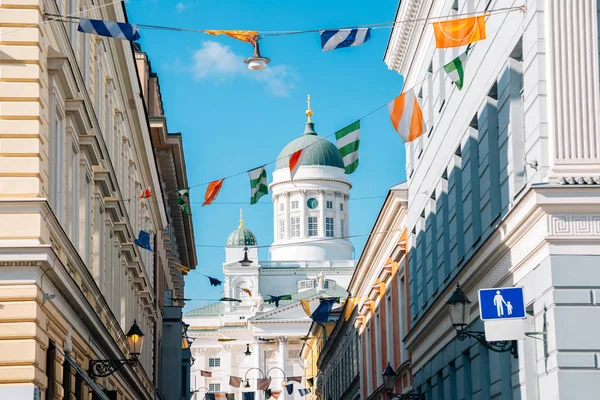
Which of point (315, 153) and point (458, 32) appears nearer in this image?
point (458, 32)

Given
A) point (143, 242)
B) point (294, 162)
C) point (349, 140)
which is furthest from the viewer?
point (143, 242)

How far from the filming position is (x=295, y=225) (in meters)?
160

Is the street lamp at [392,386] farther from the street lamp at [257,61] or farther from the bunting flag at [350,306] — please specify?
the bunting flag at [350,306]

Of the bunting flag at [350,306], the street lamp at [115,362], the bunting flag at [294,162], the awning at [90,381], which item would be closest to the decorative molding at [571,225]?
the awning at [90,381]

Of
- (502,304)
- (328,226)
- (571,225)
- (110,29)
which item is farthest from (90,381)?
(328,226)

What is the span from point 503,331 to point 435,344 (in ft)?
33.4

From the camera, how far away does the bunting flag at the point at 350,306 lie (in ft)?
164

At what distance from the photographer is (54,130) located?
18.2 m

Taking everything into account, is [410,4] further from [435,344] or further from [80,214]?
[80,214]

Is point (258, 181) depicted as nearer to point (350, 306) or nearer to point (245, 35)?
point (245, 35)

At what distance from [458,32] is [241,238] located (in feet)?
484

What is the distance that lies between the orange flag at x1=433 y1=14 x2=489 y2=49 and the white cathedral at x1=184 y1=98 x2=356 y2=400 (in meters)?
130

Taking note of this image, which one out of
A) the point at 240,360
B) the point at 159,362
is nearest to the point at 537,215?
the point at 159,362

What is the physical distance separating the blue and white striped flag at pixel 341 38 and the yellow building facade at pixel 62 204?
138 inches
